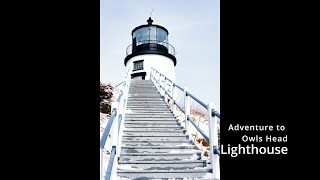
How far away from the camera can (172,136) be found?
5.72m

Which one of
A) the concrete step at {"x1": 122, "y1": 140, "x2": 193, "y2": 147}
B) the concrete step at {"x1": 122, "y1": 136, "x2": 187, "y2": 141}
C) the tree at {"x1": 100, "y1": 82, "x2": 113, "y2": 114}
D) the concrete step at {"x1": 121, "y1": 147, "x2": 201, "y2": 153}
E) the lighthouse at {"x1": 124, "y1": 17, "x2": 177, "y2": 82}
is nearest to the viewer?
the concrete step at {"x1": 121, "y1": 147, "x2": 201, "y2": 153}

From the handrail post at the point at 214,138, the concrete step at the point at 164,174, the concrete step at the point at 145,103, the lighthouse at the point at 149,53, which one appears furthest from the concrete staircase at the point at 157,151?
the lighthouse at the point at 149,53

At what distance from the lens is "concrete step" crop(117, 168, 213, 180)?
3.95 meters

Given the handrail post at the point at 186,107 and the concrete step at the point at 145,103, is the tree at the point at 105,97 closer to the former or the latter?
the concrete step at the point at 145,103

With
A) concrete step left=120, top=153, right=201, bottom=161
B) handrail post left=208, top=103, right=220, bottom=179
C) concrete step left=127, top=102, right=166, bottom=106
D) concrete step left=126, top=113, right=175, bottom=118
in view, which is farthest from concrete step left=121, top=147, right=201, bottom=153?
concrete step left=127, top=102, right=166, bottom=106

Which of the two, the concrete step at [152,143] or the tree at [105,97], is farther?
the tree at [105,97]

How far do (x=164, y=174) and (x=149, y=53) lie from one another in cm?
1452

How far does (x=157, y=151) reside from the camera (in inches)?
197

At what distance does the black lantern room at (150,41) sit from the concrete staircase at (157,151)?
11164mm

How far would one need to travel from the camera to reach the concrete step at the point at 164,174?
13.0 ft

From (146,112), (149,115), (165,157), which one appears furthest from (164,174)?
(146,112)

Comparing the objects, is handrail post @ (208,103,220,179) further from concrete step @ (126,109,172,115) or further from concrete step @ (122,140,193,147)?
concrete step @ (126,109,172,115)
